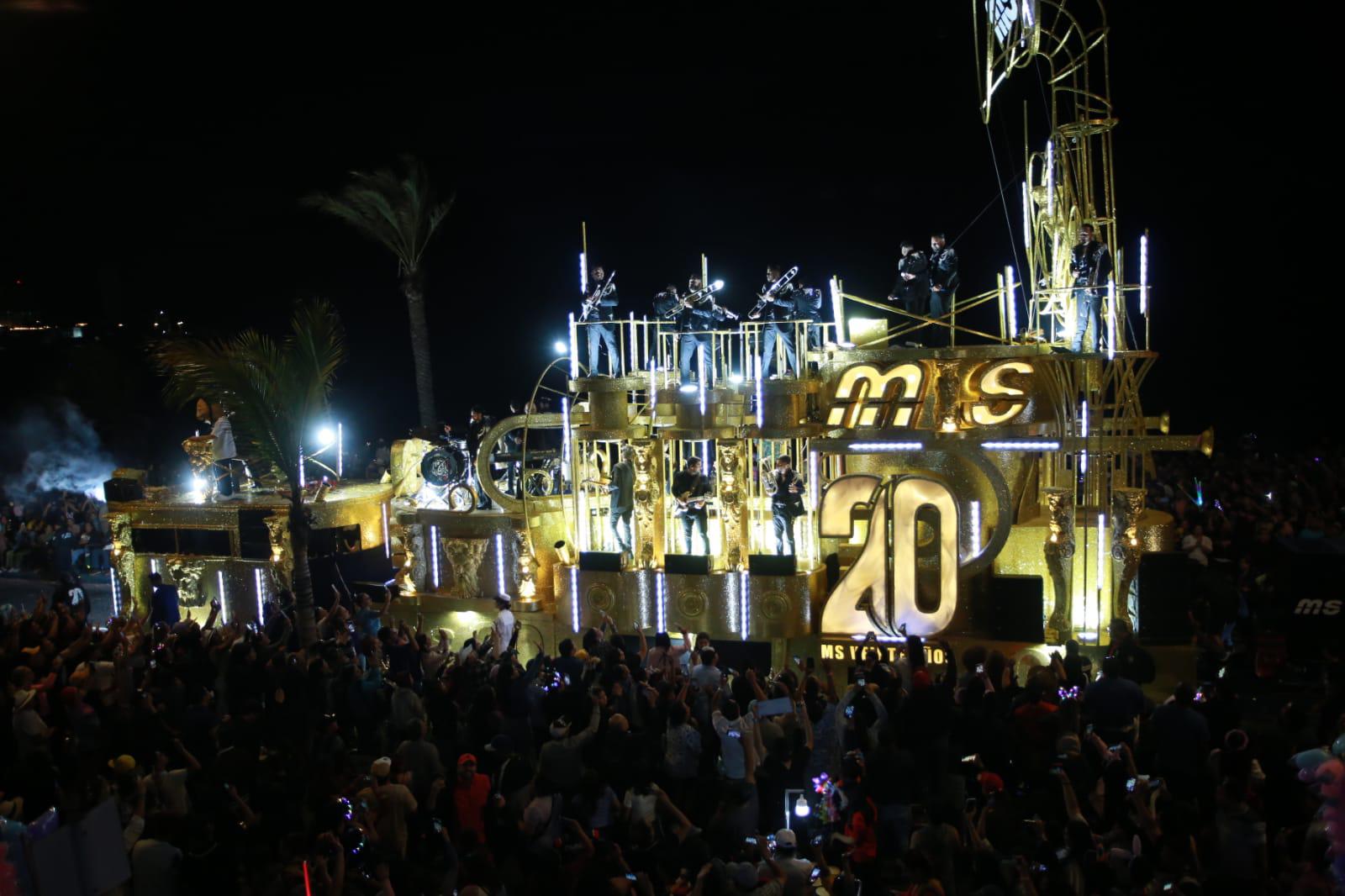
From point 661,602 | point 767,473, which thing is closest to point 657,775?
point 661,602

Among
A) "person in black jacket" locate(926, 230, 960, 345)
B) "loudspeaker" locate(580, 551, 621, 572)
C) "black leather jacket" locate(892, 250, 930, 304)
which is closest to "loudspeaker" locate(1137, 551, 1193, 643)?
"person in black jacket" locate(926, 230, 960, 345)

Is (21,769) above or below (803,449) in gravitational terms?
below

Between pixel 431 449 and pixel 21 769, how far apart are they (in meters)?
10.7

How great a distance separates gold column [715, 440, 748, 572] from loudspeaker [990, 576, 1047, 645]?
343 cm

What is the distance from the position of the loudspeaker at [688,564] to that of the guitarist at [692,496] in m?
0.40

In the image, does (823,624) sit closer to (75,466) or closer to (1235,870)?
(1235,870)

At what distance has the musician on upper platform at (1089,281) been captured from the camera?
1474 centimetres

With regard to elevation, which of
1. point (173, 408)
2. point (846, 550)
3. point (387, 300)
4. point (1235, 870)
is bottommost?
point (1235, 870)

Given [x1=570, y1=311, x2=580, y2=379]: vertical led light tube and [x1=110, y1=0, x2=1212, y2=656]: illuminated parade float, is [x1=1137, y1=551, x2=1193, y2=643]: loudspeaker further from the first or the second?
[x1=570, y1=311, x2=580, y2=379]: vertical led light tube

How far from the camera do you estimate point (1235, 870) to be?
6957mm

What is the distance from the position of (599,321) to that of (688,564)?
14.4ft

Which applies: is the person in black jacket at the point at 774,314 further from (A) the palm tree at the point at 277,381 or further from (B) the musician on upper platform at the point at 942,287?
(A) the palm tree at the point at 277,381

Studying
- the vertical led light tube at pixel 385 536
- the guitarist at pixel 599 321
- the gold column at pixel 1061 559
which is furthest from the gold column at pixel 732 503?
the vertical led light tube at pixel 385 536

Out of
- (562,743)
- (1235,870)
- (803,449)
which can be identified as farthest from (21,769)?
(803,449)
